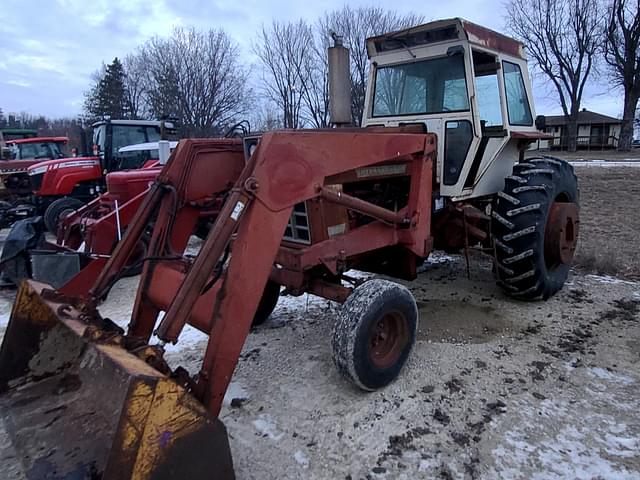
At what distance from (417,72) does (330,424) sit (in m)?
3.37

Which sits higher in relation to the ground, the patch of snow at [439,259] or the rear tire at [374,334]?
the rear tire at [374,334]

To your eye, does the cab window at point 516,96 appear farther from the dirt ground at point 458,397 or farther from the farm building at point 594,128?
the farm building at point 594,128

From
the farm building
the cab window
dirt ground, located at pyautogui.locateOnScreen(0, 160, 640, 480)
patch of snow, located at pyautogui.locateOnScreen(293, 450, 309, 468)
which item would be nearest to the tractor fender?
dirt ground, located at pyautogui.locateOnScreen(0, 160, 640, 480)

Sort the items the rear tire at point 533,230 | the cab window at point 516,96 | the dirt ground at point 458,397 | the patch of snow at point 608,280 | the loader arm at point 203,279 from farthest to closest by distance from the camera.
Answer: the patch of snow at point 608,280, the cab window at point 516,96, the rear tire at point 533,230, the dirt ground at point 458,397, the loader arm at point 203,279

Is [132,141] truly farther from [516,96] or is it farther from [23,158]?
[516,96]

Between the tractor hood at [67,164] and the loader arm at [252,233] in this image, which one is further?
the tractor hood at [67,164]

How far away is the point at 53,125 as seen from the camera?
61.2m

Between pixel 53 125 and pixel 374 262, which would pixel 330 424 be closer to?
pixel 374 262

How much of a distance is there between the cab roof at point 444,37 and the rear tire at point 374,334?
2.43 m

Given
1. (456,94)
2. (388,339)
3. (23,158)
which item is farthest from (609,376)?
(23,158)

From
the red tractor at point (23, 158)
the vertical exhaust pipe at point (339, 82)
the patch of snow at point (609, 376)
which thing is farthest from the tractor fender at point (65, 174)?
the patch of snow at point (609, 376)

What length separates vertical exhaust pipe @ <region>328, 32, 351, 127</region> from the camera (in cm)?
469

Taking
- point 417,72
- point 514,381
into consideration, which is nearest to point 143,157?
point 417,72

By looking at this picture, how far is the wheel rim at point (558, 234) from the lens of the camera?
496 centimetres
